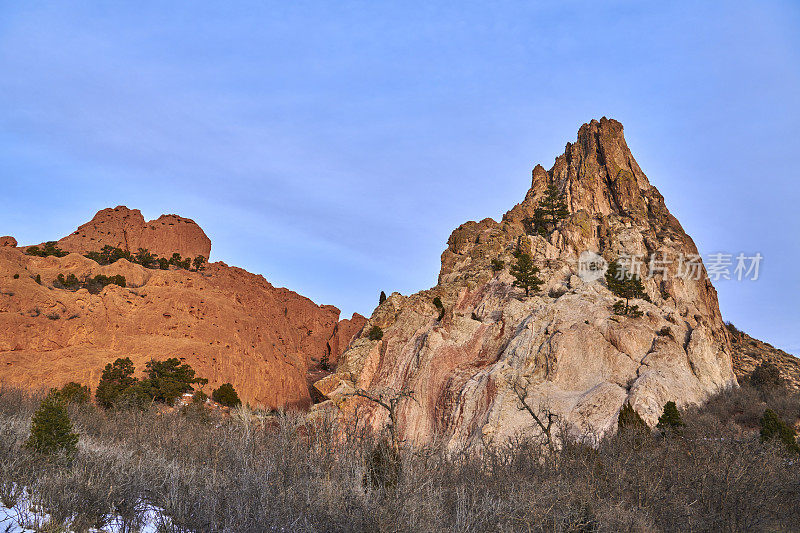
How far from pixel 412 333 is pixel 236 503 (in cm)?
3941

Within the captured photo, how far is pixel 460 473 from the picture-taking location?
21.8 meters

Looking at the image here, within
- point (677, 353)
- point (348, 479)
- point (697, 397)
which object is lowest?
point (348, 479)

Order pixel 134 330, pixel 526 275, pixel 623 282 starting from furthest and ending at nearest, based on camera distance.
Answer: pixel 623 282, pixel 526 275, pixel 134 330

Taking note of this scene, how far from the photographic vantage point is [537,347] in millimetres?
42906

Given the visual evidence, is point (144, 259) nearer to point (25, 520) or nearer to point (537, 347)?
point (537, 347)

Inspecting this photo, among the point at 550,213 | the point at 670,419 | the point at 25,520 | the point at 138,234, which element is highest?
the point at 550,213

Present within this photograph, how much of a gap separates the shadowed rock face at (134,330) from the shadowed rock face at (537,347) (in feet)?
34.3

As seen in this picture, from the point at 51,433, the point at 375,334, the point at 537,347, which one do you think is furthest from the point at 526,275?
the point at 51,433

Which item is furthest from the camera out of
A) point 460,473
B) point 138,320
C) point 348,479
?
point 138,320

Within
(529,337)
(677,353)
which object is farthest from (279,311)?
(677,353)

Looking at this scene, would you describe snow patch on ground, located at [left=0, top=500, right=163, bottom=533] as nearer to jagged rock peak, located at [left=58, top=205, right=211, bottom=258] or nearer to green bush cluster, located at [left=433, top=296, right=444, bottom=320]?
green bush cluster, located at [left=433, top=296, right=444, bottom=320]

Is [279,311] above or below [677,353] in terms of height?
above

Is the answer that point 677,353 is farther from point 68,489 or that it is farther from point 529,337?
point 68,489

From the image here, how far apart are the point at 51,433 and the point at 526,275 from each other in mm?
43743
